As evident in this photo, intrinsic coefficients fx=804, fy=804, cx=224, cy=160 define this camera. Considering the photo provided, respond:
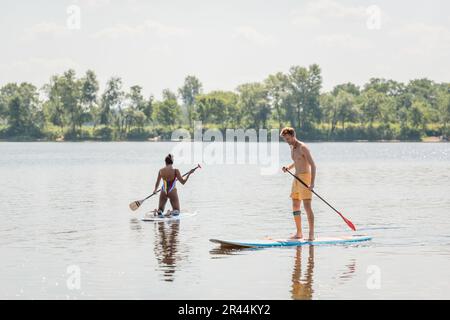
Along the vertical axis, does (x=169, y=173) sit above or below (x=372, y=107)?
below

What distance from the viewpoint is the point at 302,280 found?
14312mm

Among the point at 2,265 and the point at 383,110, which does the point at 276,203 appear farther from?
the point at 383,110

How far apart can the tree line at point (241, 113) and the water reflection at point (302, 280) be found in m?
153

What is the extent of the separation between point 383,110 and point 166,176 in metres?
153

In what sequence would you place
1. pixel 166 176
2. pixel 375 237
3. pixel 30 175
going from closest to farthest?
pixel 375 237 → pixel 166 176 → pixel 30 175

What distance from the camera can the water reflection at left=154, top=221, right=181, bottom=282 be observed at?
1527 centimetres

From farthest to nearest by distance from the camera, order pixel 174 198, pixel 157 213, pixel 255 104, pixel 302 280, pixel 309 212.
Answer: pixel 255 104
pixel 157 213
pixel 174 198
pixel 309 212
pixel 302 280

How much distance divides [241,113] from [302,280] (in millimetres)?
Answer: 159793

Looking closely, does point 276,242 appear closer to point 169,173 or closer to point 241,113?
point 169,173

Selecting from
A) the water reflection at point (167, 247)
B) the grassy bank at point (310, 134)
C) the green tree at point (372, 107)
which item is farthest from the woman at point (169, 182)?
the green tree at point (372, 107)

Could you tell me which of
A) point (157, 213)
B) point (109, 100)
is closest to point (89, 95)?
point (109, 100)

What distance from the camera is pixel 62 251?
17.5 metres

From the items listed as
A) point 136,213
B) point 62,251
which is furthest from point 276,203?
point 62,251

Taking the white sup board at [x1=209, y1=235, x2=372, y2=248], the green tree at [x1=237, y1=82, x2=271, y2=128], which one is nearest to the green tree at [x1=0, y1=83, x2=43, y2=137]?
the green tree at [x1=237, y1=82, x2=271, y2=128]
